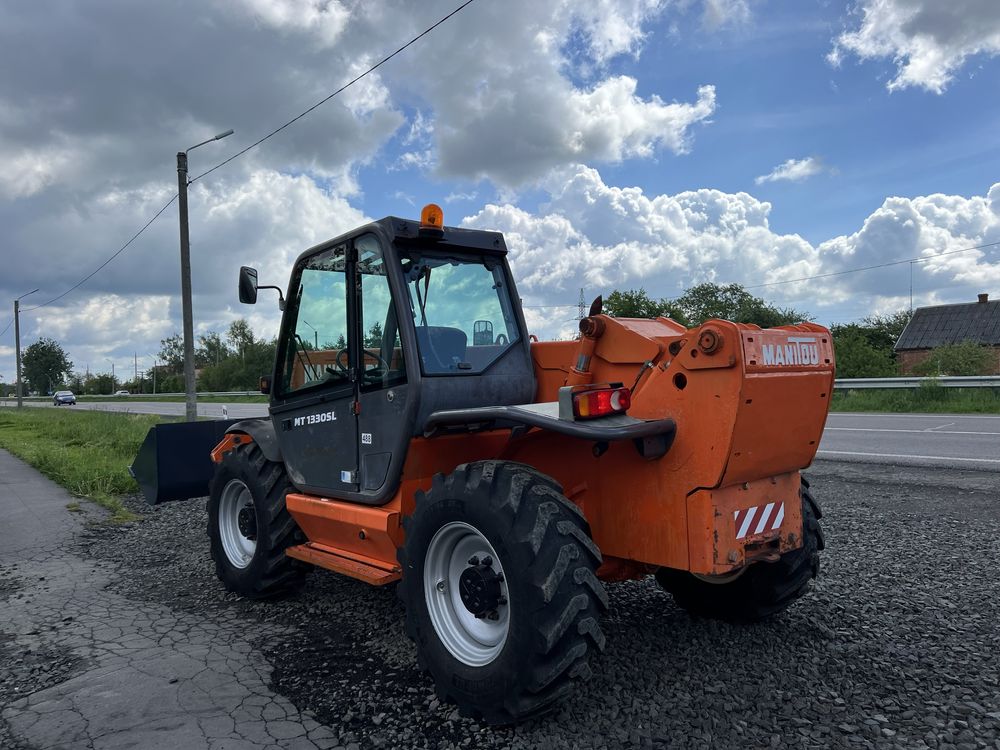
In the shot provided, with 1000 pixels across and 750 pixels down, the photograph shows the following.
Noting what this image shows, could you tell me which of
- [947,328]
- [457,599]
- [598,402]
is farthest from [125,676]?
[947,328]

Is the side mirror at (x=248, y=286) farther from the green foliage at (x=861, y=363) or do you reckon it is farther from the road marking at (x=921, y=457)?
the green foliage at (x=861, y=363)

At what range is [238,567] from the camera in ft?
17.1

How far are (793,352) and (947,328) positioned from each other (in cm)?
5687

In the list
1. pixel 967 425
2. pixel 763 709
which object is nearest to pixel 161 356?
pixel 967 425

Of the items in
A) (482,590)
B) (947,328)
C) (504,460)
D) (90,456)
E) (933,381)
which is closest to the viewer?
(482,590)

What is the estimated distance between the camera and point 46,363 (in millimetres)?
84125

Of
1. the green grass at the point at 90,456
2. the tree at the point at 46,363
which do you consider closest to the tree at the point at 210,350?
the tree at the point at 46,363

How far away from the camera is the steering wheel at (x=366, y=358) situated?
4.10 m

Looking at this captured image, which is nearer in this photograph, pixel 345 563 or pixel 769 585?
pixel 769 585

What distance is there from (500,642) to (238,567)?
2.66m

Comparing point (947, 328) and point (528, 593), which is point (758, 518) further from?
point (947, 328)

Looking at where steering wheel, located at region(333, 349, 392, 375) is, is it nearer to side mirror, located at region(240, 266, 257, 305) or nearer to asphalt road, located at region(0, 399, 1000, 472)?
side mirror, located at region(240, 266, 257, 305)

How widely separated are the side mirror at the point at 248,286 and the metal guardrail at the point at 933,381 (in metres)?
17.8

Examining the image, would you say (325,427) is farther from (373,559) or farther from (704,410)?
(704,410)
